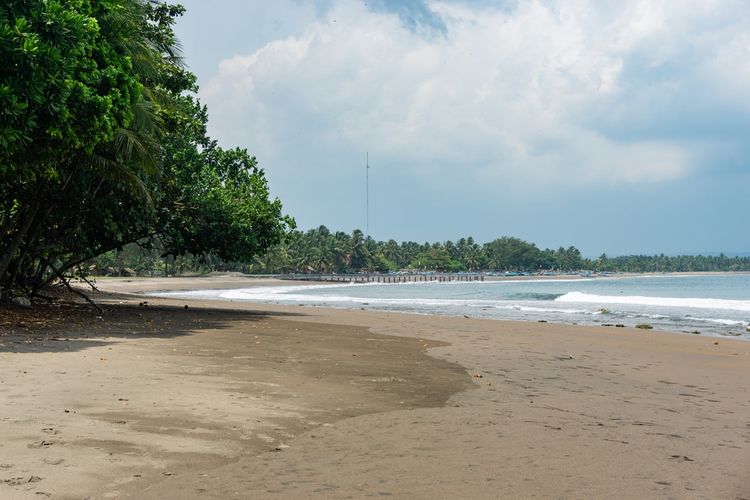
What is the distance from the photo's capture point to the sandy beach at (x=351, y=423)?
510cm

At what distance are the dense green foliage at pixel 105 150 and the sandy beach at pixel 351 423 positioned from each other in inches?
152

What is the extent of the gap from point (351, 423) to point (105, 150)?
11.9m

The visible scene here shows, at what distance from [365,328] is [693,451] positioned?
51.1ft

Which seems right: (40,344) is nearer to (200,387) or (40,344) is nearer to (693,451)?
(200,387)

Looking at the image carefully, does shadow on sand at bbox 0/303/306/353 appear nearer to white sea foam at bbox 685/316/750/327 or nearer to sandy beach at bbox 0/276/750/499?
sandy beach at bbox 0/276/750/499

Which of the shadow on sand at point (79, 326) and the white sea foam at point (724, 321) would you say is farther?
the white sea foam at point (724, 321)

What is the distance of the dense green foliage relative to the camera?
12.0 meters

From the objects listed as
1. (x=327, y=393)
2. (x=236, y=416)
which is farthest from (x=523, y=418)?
(x=236, y=416)

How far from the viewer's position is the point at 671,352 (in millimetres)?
16453

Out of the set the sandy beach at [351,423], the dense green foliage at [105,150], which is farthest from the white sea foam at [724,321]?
the dense green foliage at [105,150]

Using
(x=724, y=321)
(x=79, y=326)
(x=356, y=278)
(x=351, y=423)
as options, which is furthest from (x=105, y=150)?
(x=356, y=278)

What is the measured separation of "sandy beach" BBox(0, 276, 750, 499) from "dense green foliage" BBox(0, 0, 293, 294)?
387cm

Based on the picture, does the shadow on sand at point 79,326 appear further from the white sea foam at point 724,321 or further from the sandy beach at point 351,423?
the white sea foam at point 724,321

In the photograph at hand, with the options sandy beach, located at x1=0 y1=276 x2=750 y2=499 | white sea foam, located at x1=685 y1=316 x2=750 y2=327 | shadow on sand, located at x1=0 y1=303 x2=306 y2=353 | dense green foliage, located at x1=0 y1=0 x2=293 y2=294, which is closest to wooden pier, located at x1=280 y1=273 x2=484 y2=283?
white sea foam, located at x1=685 y1=316 x2=750 y2=327
